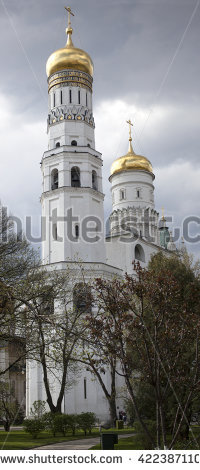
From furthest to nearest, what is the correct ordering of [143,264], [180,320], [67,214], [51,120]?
[143,264] → [51,120] → [67,214] → [180,320]

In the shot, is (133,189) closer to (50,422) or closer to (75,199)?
(75,199)

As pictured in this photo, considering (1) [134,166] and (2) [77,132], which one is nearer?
(2) [77,132]

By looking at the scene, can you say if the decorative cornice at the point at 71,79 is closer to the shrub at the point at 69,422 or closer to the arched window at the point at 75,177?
the arched window at the point at 75,177

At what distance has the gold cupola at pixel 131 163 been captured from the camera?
44844 mm

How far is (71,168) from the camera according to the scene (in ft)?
113

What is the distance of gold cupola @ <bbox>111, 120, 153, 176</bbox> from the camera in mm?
44844

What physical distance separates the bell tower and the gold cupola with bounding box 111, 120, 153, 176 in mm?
9273

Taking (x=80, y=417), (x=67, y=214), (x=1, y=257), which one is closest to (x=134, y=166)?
(x=67, y=214)

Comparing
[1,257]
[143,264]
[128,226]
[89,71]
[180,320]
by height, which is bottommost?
[180,320]

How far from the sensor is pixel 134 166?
44.8 meters

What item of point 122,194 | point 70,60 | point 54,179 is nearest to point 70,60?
point 70,60
